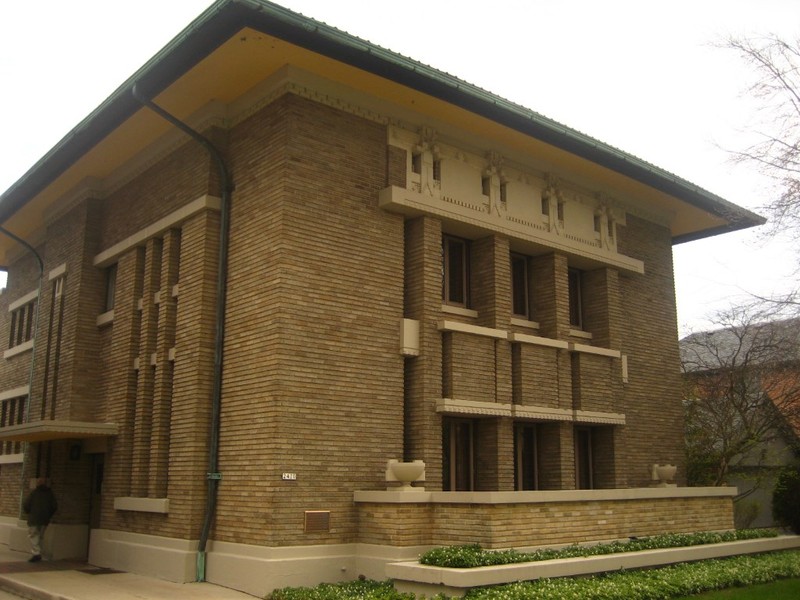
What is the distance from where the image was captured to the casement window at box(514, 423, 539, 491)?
54.3ft

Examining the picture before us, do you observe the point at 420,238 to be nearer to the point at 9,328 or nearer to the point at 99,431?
the point at 99,431

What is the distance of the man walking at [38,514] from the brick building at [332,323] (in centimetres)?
59

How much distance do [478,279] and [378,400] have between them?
385cm

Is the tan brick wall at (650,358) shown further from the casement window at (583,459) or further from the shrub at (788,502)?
the shrub at (788,502)

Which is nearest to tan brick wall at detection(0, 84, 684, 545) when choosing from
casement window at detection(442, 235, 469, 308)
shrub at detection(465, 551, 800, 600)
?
casement window at detection(442, 235, 469, 308)

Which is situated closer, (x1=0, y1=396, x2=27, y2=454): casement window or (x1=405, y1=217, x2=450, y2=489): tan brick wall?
(x1=405, y1=217, x2=450, y2=489): tan brick wall

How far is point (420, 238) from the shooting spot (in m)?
15.1


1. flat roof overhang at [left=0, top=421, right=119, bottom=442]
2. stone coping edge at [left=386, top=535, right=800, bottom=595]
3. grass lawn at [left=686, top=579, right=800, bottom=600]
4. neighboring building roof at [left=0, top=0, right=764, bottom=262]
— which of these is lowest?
grass lawn at [left=686, top=579, right=800, bottom=600]

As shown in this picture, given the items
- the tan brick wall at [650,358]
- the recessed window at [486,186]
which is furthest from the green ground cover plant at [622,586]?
the recessed window at [486,186]

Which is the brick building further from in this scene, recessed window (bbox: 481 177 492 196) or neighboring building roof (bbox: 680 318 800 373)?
neighboring building roof (bbox: 680 318 800 373)

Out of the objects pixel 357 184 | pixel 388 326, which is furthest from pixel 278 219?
pixel 388 326

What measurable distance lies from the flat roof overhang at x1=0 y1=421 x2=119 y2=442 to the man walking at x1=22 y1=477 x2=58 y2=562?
126 centimetres

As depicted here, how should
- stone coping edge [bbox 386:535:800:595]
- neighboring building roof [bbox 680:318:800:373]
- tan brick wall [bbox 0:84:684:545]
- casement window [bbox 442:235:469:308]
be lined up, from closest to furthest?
1. stone coping edge [bbox 386:535:800:595]
2. tan brick wall [bbox 0:84:684:545]
3. casement window [bbox 442:235:469:308]
4. neighboring building roof [bbox 680:318:800:373]

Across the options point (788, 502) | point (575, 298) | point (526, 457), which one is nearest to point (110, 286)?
point (526, 457)
